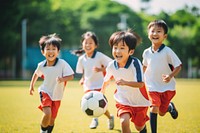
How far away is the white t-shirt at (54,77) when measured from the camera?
590cm

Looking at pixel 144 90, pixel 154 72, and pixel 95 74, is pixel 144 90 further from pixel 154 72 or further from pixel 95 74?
pixel 95 74

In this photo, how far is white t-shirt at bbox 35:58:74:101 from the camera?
5.90 m

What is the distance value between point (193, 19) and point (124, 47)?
162 ft

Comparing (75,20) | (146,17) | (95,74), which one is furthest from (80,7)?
(95,74)

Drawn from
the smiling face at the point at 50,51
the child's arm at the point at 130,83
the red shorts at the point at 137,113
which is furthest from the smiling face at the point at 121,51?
the smiling face at the point at 50,51

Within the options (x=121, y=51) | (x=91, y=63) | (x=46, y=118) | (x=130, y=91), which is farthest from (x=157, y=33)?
(x=46, y=118)

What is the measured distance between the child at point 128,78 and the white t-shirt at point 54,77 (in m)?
1.01

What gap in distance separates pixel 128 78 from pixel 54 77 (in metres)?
1.28

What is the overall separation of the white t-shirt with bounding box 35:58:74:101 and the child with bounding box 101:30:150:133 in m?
1.01

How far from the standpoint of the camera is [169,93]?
613 centimetres

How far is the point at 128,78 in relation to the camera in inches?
206

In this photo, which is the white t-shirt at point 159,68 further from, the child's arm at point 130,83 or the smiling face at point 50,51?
the smiling face at point 50,51

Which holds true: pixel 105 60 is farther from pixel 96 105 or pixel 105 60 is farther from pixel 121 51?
pixel 121 51

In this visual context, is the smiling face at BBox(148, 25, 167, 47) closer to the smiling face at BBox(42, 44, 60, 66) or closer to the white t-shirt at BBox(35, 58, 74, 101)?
the white t-shirt at BBox(35, 58, 74, 101)
